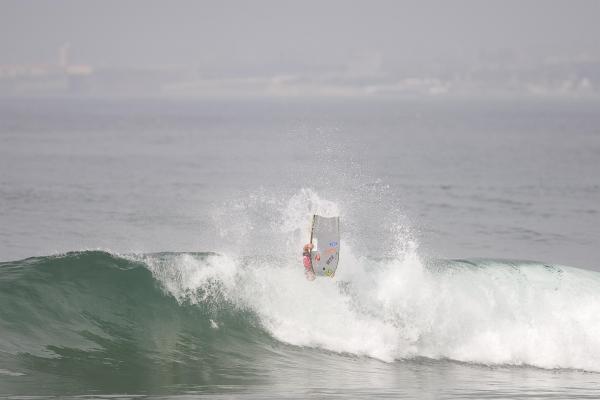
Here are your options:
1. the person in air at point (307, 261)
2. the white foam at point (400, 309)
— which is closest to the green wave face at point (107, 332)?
the white foam at point (400, 309)

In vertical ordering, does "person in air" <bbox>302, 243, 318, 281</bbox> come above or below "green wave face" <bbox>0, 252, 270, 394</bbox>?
above

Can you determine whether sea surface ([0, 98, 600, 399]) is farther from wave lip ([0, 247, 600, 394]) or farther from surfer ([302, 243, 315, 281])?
surfer ([302, 243, 315, 281])

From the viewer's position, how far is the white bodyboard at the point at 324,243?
1819 cm

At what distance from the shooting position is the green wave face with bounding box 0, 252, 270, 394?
15219 millimetres

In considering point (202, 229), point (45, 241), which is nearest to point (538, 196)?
point (202, 229)

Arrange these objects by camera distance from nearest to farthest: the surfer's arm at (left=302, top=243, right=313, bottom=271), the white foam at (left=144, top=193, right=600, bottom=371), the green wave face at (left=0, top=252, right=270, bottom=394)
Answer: the green wave face at (left=0, top=252, right=270, bottom=394) → the surfer's arm at (left=302, top=243, right=313, bottom=271) → the white foam at (left=144, top=193, right=600, bottom=371)

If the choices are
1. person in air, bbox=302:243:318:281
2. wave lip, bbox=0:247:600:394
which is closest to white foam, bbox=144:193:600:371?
wave lip, bbox=0:247:600:394

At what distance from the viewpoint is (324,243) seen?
1823cm

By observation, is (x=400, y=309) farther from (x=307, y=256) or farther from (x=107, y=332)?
(x=107, y=332)

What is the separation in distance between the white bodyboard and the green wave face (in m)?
1.49

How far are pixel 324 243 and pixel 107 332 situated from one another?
383 centimetres

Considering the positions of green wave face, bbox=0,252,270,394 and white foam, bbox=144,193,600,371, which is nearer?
green wave face, bbox=0,252,270,394

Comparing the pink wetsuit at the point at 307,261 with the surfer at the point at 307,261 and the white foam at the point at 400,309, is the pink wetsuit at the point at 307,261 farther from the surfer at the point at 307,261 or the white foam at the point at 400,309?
the white foam at the point at 400,309

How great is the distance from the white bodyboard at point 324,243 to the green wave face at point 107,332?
58.5 inches
